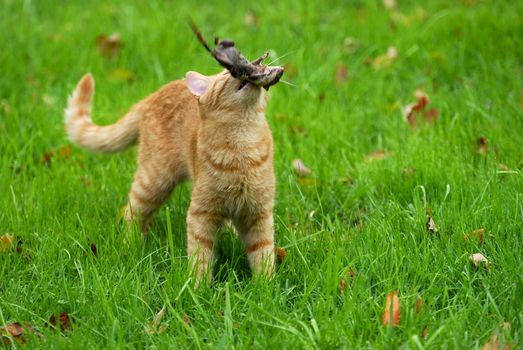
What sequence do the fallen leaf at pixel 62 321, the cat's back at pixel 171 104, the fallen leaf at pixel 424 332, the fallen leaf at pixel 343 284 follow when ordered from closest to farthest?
the fallen leaf at pixel 424 332
the fallen leaf at pixel 62 321
the fallen leaf at pixel 343 284
the cat's back at pixel 171 104

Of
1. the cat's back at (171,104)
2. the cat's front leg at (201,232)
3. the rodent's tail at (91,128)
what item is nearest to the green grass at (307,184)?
the cat's front leg at (201,232)

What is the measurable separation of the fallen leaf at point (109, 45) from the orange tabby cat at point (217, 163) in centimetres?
254

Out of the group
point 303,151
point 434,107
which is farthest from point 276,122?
point 434,107

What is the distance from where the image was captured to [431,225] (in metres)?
3.85

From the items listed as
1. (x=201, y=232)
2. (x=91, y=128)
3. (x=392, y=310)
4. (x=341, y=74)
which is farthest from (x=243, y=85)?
(x=341, y=74)

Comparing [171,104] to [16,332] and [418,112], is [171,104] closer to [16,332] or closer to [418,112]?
[16,332]

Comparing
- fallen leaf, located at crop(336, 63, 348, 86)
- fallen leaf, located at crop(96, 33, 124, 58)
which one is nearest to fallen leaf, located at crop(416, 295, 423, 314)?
fallen leaf, located at crop(336, 63, 348, 86)

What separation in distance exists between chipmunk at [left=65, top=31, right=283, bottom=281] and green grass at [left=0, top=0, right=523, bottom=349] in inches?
5.8

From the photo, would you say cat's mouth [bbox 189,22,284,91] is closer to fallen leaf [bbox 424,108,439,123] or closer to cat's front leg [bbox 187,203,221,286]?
cat's front leg [bbox 187,203,221,286]

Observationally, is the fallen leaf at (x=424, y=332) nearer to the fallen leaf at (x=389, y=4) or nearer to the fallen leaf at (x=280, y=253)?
the fallen leaf at (x=280, y=253)

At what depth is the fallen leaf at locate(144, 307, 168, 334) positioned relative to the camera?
3.18 metres

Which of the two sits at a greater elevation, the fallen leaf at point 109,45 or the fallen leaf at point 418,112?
the fallen leaf at point 109,45

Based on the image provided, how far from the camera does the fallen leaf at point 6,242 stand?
12.7 feet

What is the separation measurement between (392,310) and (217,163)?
1.08 meters
